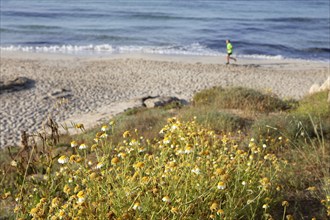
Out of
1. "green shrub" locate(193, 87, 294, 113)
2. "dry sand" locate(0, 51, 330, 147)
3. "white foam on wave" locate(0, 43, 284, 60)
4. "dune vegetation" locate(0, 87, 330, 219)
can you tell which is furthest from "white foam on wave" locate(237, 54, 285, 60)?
"dune vegetation" locate(0, 87, 330, 219)

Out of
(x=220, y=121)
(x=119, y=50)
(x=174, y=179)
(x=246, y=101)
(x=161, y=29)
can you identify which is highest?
(x=174, y=179)

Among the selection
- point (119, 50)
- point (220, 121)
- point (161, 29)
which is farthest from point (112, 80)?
point (161, 29)

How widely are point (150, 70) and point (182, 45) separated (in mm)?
9676

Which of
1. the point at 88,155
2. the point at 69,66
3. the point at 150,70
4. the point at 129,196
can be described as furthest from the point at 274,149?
the point at 69,66

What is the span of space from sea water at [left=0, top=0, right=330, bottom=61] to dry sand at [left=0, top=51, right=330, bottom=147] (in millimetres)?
3323

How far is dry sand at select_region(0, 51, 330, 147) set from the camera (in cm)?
1389

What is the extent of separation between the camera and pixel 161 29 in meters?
37.4

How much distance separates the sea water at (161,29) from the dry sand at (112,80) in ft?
10.9

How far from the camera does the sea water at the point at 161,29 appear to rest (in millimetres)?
30219

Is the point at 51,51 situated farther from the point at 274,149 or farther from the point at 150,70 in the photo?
the point at 274,149

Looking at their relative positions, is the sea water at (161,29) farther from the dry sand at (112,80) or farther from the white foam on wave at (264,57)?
the dry sand at (112,80)

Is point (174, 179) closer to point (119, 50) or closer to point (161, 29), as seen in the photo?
point (119, 50)

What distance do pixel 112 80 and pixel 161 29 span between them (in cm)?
1842

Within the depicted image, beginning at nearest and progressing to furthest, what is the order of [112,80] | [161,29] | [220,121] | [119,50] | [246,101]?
1. [220,121]
2. [246,101]
3. [112,80]
4. [119,50]
5. [161,29]
